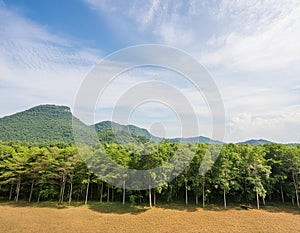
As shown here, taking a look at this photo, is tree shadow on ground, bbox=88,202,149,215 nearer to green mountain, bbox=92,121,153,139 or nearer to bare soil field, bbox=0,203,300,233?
bare soil field, bbox=0,203,300,233

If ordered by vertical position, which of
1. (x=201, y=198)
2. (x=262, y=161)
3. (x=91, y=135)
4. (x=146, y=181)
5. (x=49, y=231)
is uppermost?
(x=91, y=135)

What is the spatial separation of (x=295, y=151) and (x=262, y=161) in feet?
11.0

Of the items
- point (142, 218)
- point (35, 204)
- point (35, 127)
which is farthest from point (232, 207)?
point (35, 127)

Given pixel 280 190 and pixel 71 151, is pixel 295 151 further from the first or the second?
pixel 71 151

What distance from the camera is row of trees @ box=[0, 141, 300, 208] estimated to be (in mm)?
20344

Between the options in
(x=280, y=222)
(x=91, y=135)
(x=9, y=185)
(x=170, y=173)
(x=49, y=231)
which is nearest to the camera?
(x=49, y=231)

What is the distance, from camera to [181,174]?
69.1 feet

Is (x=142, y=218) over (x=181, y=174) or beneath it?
beneath

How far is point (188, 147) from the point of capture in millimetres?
21328

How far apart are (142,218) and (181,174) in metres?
6.10

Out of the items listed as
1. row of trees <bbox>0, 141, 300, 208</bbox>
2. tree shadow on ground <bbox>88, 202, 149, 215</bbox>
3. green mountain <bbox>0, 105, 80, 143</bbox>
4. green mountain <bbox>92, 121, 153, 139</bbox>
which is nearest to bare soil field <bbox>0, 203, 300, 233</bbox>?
tree shadow on ground <bbox>88, 202, 149, 215</bbox>

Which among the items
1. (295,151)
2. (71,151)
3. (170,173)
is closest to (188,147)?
(170,173)

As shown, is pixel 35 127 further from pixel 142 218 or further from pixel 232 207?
pixel 232 207

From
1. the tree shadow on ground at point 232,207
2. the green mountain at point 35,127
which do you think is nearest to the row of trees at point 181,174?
the tree shadow on ground at point 232,207
